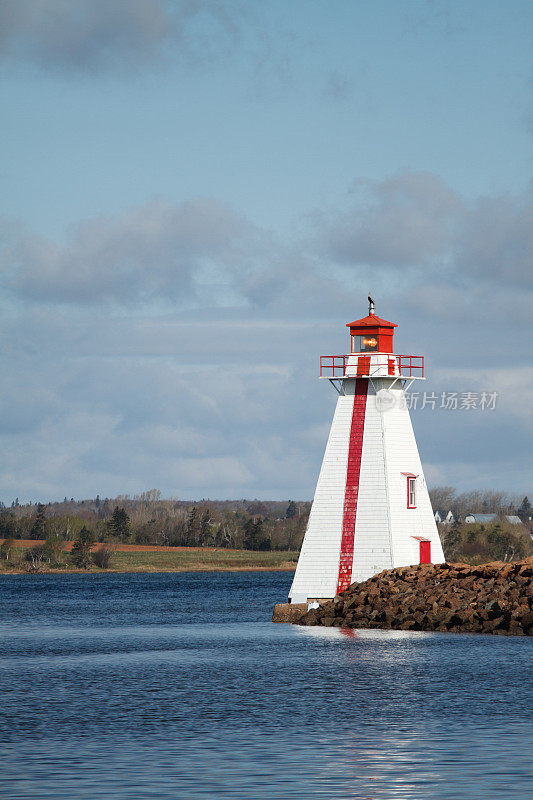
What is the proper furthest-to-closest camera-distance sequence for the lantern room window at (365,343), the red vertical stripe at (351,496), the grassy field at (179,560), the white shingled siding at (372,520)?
the grassy field at (179,560) → the lantern room window at (365,343) → the red vertical stripe at (351,496) → the white shingled siding at (372,520)

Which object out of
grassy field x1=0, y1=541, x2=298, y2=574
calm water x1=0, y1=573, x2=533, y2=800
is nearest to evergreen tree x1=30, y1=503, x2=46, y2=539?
grassy field x1=0, y1=541, x2=298, y2=574

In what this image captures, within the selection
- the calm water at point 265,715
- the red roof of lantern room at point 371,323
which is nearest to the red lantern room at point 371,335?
the red roof of lantern room at point 371,323

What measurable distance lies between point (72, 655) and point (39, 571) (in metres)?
83.6

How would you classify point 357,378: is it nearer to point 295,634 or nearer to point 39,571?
point 295,634

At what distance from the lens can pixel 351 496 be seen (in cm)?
4103

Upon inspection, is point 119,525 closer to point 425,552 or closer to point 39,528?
point 39,528

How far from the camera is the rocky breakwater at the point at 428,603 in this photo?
131ft

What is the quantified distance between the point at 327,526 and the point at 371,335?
23.6ft

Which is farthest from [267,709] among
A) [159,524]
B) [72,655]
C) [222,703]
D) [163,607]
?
[159,524]

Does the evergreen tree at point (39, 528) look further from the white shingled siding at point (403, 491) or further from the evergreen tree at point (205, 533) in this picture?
the white shingled siding at point (403, 491)

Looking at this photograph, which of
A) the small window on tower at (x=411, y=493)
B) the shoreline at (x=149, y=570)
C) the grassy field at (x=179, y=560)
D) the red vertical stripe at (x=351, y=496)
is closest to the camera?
the red vertical stripe at (x=351, y=496)

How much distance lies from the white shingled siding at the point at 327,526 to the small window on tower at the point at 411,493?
2.28m

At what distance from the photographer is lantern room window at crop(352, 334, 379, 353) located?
43.0m

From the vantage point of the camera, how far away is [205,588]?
8644 cm
